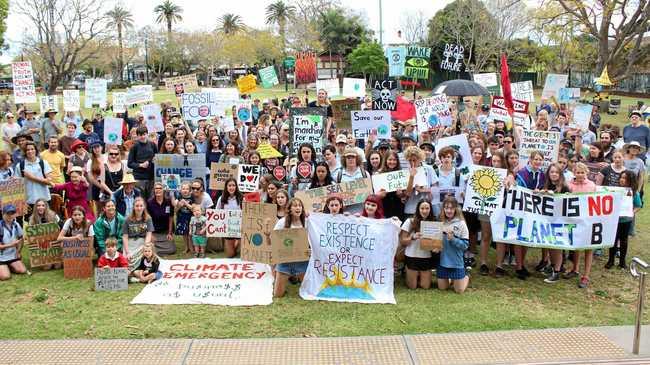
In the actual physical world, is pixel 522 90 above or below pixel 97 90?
below

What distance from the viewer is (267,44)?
223ft

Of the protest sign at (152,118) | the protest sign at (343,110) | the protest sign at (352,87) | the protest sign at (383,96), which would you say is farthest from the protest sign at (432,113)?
the protest sign at (152,118)

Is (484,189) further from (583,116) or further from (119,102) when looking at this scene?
(119,102)

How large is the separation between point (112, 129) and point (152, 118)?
0.92m

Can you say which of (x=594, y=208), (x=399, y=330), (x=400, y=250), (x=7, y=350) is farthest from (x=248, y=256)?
(x=594, y=208)

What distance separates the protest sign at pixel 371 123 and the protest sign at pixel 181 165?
10.3 ft

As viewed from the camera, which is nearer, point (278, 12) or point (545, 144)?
point (545, 144)

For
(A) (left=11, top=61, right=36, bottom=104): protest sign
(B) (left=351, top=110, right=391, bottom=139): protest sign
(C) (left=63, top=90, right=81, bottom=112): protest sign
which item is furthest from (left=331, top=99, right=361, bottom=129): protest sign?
(C) (left=63, top=90, right=81, bottom=112): protest sign

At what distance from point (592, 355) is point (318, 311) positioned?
294cm

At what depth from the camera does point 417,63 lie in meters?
14.9

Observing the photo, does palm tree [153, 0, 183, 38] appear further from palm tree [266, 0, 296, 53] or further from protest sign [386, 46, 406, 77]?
protest sign [386, 46, 406, 77]

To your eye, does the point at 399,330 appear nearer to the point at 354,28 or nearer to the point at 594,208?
the point at 594,208

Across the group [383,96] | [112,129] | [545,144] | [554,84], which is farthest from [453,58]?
[112,129]

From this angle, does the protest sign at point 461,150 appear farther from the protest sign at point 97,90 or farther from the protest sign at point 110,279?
the protest sign at point 97,90
